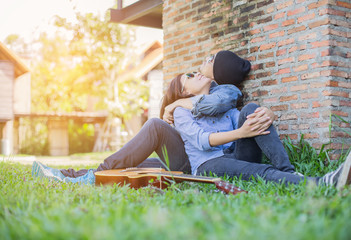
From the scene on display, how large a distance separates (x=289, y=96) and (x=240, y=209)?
206 centimetres

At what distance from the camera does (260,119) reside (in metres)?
2.85

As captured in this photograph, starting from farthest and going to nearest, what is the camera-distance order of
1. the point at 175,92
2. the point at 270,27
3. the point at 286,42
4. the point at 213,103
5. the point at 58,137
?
the point at 58,137 < the point at 270,27 < the point at 286,42 < the point at 175,92 < the point at 213,103

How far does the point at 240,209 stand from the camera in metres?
1.81

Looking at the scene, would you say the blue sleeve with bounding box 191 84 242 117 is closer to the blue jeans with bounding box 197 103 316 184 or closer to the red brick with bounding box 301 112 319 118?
the blue jeans with bounding box 197 103 316 184

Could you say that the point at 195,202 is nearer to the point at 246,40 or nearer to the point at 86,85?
the point at 246,40

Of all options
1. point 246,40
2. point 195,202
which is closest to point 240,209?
point 195,202

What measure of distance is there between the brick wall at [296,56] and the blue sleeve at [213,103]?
593 mm

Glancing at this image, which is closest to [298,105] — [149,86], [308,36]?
[308,36]

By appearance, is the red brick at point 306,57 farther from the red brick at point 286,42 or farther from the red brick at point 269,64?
the red brick at point 269,64

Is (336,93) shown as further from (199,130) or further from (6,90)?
(6,90)

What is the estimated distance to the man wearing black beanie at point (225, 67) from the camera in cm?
367

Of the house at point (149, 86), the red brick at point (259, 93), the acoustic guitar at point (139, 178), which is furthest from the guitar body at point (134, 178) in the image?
the house at point (149, 86)

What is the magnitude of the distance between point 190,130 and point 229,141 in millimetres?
342

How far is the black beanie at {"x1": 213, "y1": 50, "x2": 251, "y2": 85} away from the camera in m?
3.67
